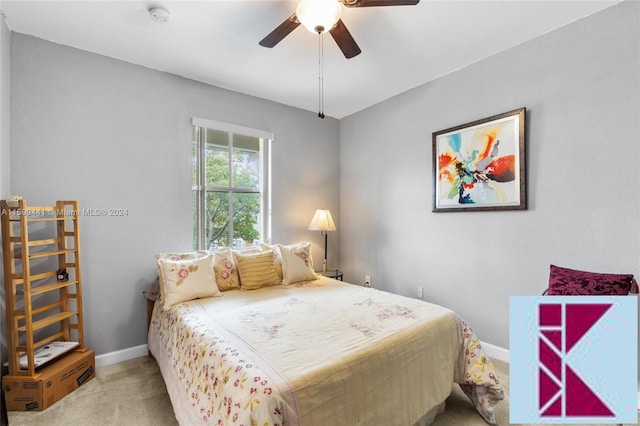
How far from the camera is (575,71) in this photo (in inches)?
84.8

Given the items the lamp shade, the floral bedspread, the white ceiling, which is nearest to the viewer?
the floral bedspread

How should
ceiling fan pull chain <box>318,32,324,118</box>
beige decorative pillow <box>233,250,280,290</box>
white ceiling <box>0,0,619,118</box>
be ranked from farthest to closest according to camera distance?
beige decorative pillow <box>233,250,280,290</box> < ceiling fan pull chain <box>318,32,324,118</box> < white ceiling <box>0,0,619,118</box>

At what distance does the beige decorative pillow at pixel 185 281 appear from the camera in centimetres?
225

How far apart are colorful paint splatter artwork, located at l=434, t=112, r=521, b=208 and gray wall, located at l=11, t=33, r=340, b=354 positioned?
2.32 meters

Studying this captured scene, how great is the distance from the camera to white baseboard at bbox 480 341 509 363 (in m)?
2.50

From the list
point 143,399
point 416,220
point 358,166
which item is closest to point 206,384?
point 143,399

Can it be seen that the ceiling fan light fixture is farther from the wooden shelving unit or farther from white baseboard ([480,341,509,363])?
white baseboard ([480,341,509,363])

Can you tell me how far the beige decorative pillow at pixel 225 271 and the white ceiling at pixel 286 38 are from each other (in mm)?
1770

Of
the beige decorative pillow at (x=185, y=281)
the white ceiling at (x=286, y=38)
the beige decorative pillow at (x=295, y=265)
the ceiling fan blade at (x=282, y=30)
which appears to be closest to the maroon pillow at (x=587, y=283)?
the white ceiling at (x=286, y=38)

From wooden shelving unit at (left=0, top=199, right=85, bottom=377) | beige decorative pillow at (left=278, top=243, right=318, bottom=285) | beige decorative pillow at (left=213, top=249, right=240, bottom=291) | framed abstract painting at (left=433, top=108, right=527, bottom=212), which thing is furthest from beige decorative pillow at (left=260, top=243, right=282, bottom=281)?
framed abstract painting at (left=433, top=108, right=527, bottom=212)

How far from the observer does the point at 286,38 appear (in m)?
2.34

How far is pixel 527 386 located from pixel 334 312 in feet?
3.80

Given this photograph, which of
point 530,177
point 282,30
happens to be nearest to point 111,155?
point 282,30

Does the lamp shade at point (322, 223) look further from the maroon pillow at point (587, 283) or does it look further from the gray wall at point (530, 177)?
the maroon pillow at point (587, 283)
